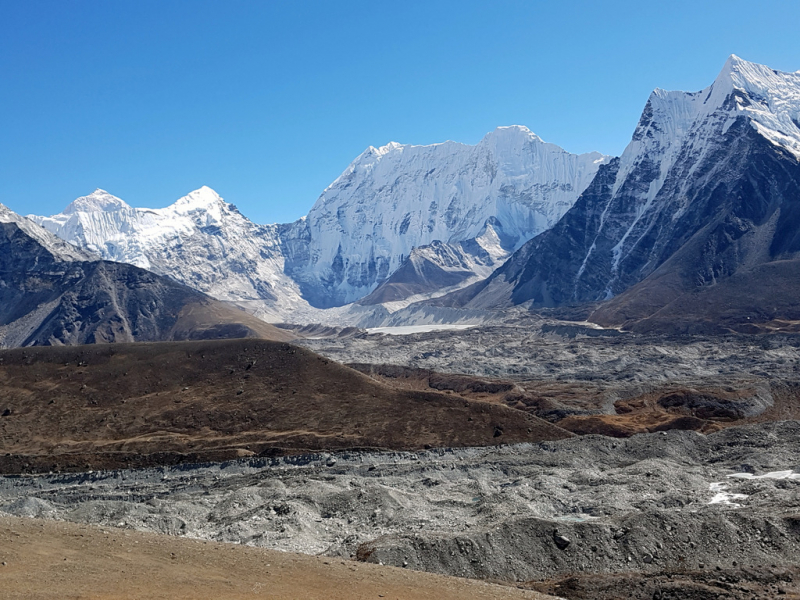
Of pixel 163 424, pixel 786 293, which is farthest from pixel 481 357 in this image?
pixel 163 424

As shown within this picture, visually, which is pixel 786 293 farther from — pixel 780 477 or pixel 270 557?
pixel 270 557

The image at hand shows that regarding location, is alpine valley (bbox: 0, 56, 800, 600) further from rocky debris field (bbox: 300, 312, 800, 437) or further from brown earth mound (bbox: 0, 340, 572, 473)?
rocky debris field (bbox: 300, 312, 800, 437)

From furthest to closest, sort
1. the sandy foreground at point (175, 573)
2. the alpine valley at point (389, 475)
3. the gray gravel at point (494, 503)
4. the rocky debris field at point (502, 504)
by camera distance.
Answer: the gray gravel at point (494, 503) → the rocky debris field at point (502, 504) → the alpine valley at point (389, 475) → the sandy foreground at point (175, 573)

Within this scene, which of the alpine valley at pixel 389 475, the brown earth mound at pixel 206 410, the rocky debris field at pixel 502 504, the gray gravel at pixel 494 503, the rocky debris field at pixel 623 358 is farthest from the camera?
the rocky debris field at pixel 623 358

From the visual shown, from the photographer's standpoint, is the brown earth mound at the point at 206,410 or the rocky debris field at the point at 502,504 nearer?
the rocky debris field at the point at 502,504

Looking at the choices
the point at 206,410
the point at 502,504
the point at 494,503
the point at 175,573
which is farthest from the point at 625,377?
the point at 175,573

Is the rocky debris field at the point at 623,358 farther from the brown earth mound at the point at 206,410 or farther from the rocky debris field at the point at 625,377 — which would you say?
the brown earth mound at the point at 206,410

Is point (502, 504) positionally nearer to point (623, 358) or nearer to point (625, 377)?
point (625, 377)

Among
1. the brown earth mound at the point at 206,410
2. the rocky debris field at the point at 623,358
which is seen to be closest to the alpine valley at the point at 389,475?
the brown earth mound at the point at 206,410

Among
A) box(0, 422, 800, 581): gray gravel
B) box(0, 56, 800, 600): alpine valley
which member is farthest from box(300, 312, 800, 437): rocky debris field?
box(0, 422, 800, 581): gray gravel
